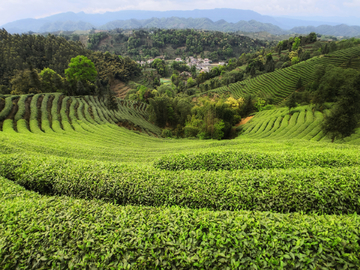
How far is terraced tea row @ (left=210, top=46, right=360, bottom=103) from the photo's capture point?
219 ft

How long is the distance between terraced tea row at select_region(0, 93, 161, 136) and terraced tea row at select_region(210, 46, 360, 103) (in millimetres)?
54511

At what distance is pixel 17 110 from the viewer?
2506 cm

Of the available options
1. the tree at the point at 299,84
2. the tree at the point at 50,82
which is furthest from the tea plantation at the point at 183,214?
the tree at the point at 299,84

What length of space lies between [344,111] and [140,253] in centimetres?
2655

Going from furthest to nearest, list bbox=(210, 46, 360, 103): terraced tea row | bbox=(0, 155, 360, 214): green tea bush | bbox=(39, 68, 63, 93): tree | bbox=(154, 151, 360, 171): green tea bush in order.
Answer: bbox=(210, 46, 360, 103): terraced tea row, bbox=(39, 68, 63, 93): tree, bbox=(154, 151, 360, 171): green tea bush, bbox=(0, 155, 360, 214): green tea bush

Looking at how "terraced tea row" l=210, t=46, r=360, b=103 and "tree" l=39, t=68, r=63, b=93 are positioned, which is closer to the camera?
"tree" l=39, t=68, r=63, b=93

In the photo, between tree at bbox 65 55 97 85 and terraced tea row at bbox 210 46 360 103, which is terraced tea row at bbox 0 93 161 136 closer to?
tree at bbox 65 55 97 85

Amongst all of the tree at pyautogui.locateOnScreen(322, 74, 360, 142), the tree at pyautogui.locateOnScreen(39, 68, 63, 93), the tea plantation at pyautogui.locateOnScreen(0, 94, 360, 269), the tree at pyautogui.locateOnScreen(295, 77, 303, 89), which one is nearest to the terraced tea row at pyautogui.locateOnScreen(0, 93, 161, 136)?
Answer: the tree at pyautogui.locateOnScreen(39, 68, 63, 93)

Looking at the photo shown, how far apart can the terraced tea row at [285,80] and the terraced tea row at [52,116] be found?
54511 millimetres

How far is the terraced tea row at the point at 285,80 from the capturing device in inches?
2623

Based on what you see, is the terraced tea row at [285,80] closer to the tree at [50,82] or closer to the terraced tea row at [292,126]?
the terraced tea row at [292,126]

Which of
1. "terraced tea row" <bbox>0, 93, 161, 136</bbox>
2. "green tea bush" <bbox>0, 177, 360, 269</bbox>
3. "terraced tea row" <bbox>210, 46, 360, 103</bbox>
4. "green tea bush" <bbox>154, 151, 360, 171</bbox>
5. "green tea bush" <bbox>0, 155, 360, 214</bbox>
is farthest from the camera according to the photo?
"terraced tea row" <bbox>210, 46, 360, 103</bbox>

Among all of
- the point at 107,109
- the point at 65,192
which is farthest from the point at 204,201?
the point at 107,109

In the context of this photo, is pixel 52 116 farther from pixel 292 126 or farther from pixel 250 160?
pixel 292 126
